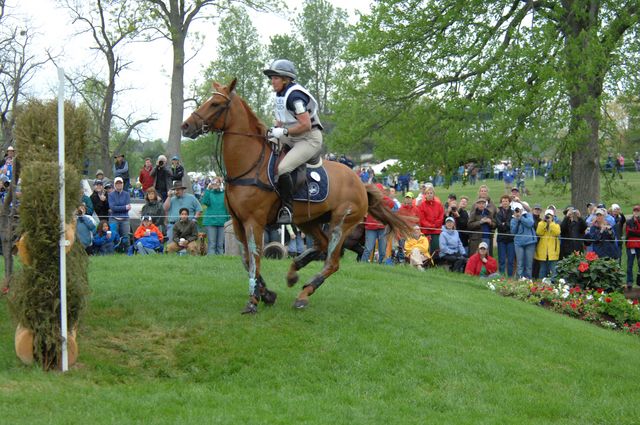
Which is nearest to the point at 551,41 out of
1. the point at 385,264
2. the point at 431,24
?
the point at 431,24

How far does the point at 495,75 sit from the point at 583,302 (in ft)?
36.3

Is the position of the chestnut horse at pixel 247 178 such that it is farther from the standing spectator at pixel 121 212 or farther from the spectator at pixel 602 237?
the spectator at pixel 602 237

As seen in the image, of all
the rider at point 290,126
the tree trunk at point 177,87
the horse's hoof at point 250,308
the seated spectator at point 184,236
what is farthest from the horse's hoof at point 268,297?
the tree trunk at point 177,87

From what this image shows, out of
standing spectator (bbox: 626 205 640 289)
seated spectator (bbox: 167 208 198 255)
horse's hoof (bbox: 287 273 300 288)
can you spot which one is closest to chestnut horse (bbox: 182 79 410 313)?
horse's hoof (bbox: 287 273 300 288)

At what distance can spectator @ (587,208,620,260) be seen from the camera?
64.8ft

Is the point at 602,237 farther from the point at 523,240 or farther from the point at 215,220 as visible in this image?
the point at 215,220

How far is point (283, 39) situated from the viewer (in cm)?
6725

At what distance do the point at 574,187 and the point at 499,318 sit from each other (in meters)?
15.1

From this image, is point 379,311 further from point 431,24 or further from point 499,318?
point 431,24

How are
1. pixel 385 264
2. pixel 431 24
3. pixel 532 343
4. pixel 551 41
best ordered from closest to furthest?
pixel 532 343
pixel 385 264
pixel 551 41
pixel 431 24

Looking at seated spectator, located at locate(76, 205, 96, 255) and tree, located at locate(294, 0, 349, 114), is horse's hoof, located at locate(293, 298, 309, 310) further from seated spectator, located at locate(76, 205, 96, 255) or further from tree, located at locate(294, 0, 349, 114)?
Result: tree, located at locate(294, 0, 349, 114)

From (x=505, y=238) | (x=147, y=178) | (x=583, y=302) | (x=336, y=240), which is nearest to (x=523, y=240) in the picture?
(x=505, y=238)

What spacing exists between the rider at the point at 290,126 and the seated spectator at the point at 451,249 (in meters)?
9.06

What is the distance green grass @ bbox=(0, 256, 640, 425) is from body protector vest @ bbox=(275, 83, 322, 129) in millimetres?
2593
